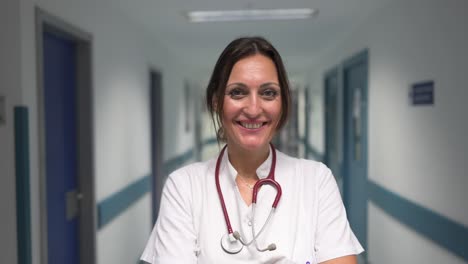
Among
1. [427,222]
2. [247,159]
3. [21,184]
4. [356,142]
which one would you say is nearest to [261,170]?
[247,159]

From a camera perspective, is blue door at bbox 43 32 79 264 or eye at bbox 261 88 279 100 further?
A: blue door at bbox 43 32 79 264

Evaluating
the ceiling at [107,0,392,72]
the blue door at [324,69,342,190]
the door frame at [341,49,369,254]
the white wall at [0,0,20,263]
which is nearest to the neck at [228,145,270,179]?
the white wall at [0,0,20,263]

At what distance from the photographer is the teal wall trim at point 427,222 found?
1.85m

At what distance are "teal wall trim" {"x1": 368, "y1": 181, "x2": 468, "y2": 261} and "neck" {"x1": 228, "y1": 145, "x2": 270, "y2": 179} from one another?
116 centimetres

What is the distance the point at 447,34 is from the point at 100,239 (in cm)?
214

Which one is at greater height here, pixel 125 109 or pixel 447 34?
pixel 447 34

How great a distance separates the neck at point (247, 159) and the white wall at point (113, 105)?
0.94 m

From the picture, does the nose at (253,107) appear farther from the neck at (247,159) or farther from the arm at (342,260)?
the arm at (342,260)

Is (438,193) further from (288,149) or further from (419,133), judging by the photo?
(288,149)

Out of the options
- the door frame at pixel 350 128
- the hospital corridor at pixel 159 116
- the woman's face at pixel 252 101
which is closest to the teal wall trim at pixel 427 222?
the hospital corridor at pixel 159 116

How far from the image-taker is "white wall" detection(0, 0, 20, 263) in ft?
5.10

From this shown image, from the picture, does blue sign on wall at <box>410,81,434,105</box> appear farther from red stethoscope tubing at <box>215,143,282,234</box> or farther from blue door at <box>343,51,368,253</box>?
red stethoscope tubing at <box>215,143,282,234</box>

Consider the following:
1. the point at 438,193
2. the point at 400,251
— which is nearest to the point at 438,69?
the point at 438,193

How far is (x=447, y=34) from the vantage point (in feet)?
6.50
